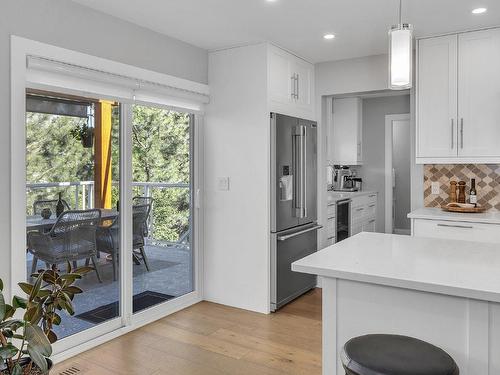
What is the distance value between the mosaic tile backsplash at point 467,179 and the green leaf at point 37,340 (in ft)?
11.4

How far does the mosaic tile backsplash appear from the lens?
12.7ft

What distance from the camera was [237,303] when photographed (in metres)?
4.03

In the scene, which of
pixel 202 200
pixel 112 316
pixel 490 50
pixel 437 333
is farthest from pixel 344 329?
pixel 490 50

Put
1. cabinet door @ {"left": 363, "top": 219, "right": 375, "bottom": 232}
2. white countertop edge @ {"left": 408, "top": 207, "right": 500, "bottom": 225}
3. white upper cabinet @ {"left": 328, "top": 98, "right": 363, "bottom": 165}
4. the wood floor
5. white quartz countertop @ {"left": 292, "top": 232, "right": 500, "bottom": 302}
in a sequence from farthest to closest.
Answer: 1. white upper cabinet @ {"left": 328, "top": 98, "right": 363, "bottom": 165}
2. cabinet door @ {"left": 363, "top": 219, "right": 375, "bottom": 232}
3. white countertop edge @ {"left": 408, "top": 207, "right": 500, "bottom": 225}
4. the wood floor
5. white quartz countertop @ {"left": 292, "top": 232, "right": 500, "bottom": 302}

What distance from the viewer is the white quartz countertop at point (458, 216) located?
3.33 meters

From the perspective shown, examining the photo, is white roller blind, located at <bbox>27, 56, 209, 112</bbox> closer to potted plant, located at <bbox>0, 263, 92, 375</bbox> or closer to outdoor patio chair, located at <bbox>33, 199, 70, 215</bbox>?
outdoor patio chair, located at <bbox>33, 199, 70, 215</bbox>

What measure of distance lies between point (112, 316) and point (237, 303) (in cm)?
117

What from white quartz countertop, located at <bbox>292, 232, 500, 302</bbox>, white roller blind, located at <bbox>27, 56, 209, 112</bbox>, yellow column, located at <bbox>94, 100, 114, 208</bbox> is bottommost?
white quartz countertop, located at <bbox>292, 232, 500, 302</bbox>

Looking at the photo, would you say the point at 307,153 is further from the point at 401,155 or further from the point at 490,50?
Result: the point at 401,155

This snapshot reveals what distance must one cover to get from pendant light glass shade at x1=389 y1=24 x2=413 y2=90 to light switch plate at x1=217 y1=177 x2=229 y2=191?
90.6 inches

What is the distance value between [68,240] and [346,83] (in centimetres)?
303

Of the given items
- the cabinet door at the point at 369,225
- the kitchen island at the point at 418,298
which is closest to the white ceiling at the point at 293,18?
the kitchen island at the point at 418,298

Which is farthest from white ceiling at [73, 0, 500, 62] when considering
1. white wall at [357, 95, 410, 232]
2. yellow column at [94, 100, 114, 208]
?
white wall at [357, 95, 410, 232]

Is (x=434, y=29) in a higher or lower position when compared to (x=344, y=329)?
higher
